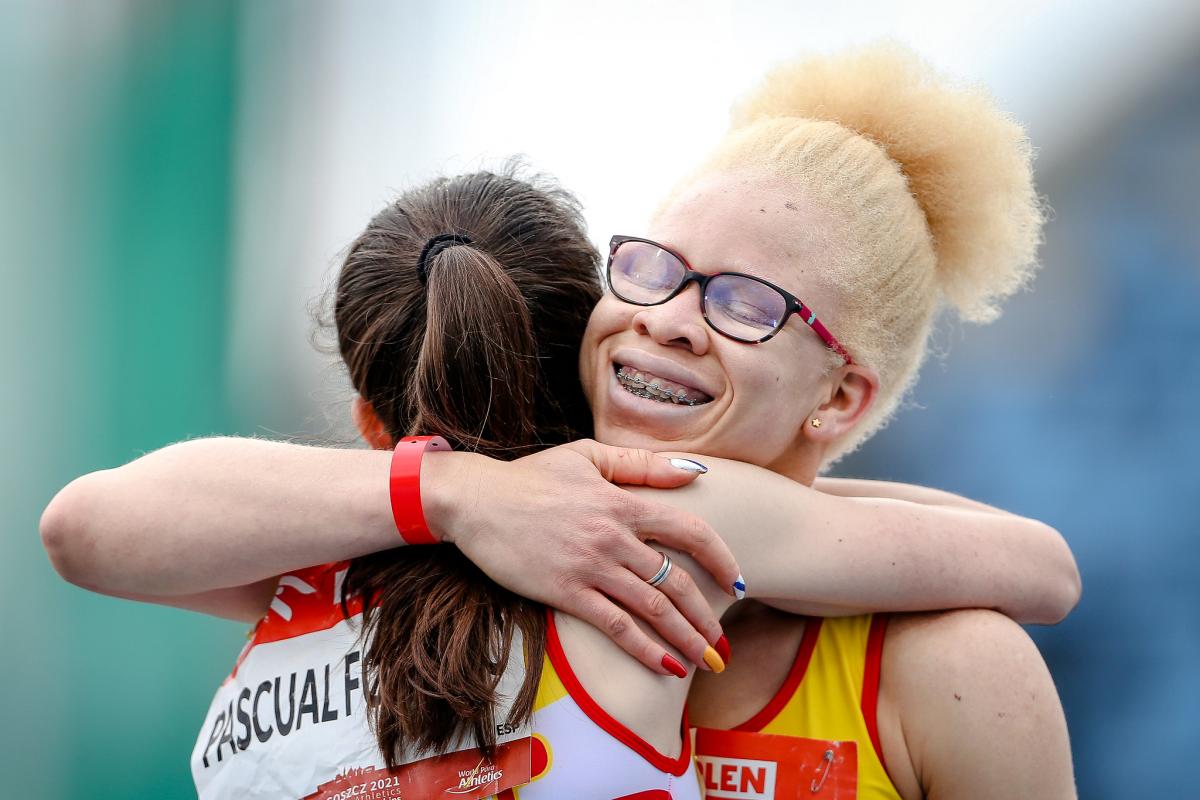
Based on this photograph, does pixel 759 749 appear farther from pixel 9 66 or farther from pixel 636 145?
pixel 9 66

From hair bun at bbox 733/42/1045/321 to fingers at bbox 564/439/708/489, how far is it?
0.78 metres

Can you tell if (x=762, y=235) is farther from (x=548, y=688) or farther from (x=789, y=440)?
(x=548, y=688)

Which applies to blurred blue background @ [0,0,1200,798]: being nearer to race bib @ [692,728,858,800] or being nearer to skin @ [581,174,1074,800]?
skin @ [581,174,1074,800]

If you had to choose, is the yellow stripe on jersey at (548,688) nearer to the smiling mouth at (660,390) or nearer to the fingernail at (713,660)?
the fingernail at (713,660)

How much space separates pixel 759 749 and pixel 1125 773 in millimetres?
2771

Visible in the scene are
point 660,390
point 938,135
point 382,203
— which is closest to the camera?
point 660,390

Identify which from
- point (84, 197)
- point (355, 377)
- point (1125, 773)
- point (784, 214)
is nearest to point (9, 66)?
point (84, 197)

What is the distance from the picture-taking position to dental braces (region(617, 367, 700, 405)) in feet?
5.15

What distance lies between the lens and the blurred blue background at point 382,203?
3875 mm

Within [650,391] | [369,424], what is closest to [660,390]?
[650,391]

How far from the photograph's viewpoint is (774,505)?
4.69 ft

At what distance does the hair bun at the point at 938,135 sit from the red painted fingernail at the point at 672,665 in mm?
995

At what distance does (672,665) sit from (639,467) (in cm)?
26

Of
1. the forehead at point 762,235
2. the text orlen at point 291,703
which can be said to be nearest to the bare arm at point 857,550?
the forehead at point 762,235
